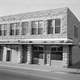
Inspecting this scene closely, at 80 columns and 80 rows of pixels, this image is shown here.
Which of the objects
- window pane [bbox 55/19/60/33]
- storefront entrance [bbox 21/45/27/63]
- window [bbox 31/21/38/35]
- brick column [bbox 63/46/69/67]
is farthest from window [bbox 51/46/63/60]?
storefront entrance [bbox 21/45/27/63]

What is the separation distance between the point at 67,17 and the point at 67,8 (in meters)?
1.36

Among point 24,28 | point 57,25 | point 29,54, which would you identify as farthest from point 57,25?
point 29,54

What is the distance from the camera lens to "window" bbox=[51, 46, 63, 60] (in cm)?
2067

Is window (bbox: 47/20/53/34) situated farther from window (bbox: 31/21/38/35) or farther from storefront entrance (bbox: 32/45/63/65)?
storefront entrance (bbox: 32/45/63/65)

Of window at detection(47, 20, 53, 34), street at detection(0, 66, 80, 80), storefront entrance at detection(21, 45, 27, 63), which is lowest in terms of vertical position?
street at detection(0, 66, 80, 80)

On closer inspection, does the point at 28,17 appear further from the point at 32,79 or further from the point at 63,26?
the point at 32,79

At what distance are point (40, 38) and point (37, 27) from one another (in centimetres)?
202

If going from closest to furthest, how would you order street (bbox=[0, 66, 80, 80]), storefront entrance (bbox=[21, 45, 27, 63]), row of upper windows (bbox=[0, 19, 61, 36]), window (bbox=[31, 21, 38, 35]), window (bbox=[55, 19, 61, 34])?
street (bbox=[0, 66, 80, 80])
window (bbox=[55, 19, 61, 34])
row of upper windows (bbox=[0, 19, 61, 36])
window (bbox=[31, 21, 38, 35])
storefront entrance (bbox=[21, 45, 27, 63])

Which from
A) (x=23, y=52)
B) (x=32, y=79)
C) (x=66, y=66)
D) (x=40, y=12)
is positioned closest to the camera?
(x=32, y=79)

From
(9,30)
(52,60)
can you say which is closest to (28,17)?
(9,30)

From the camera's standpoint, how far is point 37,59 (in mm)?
22734

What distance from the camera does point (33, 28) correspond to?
23.2 metres

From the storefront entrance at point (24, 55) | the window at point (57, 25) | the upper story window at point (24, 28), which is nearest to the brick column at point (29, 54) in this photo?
the storefront entrance at point (24, 55)

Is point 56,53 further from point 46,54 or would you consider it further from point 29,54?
point 29,54
